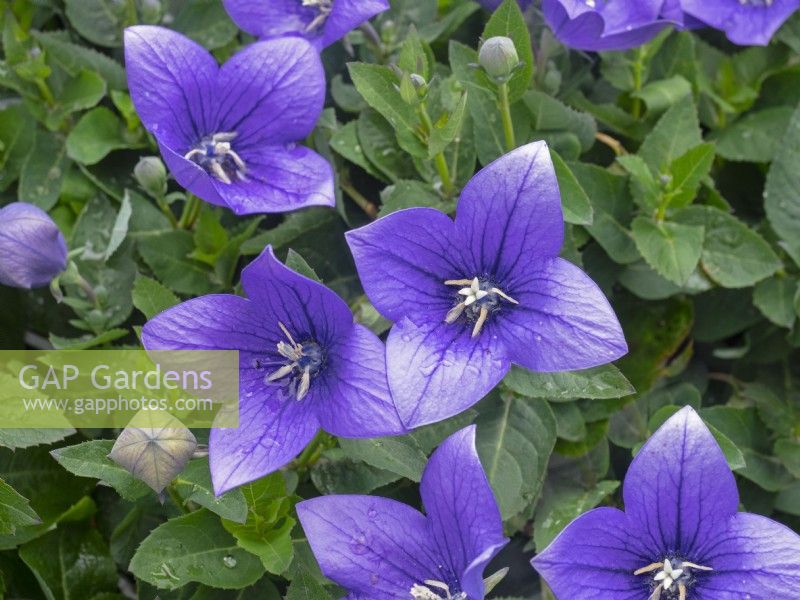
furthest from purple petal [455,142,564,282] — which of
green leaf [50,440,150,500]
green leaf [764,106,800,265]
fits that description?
green leaf [764,106,800,265]

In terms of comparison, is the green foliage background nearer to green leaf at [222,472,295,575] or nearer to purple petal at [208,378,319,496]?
green leaf at [222,472,295,575]

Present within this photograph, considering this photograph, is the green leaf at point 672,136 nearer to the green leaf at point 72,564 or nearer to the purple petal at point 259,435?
the purple petal at point 259,435

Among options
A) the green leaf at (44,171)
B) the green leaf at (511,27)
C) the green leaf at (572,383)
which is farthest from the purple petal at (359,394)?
the green leaf at (44,171)

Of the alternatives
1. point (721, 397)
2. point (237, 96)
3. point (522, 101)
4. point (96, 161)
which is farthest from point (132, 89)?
point (721, 397)

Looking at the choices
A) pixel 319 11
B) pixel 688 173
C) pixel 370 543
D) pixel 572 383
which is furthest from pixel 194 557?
pixel 688 173

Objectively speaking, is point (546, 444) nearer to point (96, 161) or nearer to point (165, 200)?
point (165, 200)

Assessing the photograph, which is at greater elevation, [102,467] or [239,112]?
[239,112]

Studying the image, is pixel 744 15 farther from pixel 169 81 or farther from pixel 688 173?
pixel 169 81
